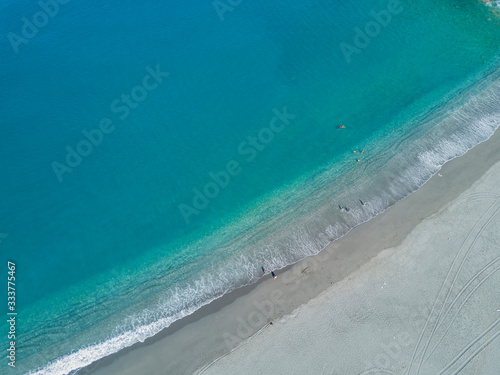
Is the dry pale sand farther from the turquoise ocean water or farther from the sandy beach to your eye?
the turquoise ocean water

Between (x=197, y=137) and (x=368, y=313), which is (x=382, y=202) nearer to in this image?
(x=368, y=313)

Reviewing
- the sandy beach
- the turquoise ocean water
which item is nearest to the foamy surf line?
the turquoise ocean water

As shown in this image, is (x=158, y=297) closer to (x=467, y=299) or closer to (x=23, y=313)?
(x=23, y=313)

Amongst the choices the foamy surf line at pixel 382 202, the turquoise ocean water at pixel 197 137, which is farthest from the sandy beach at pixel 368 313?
the turquoise ocean water at pixel 197 137

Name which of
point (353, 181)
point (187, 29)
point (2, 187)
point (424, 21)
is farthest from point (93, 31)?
point (424, 21)

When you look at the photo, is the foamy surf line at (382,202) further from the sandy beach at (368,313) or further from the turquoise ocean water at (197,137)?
the sandy beach at (368,313)
